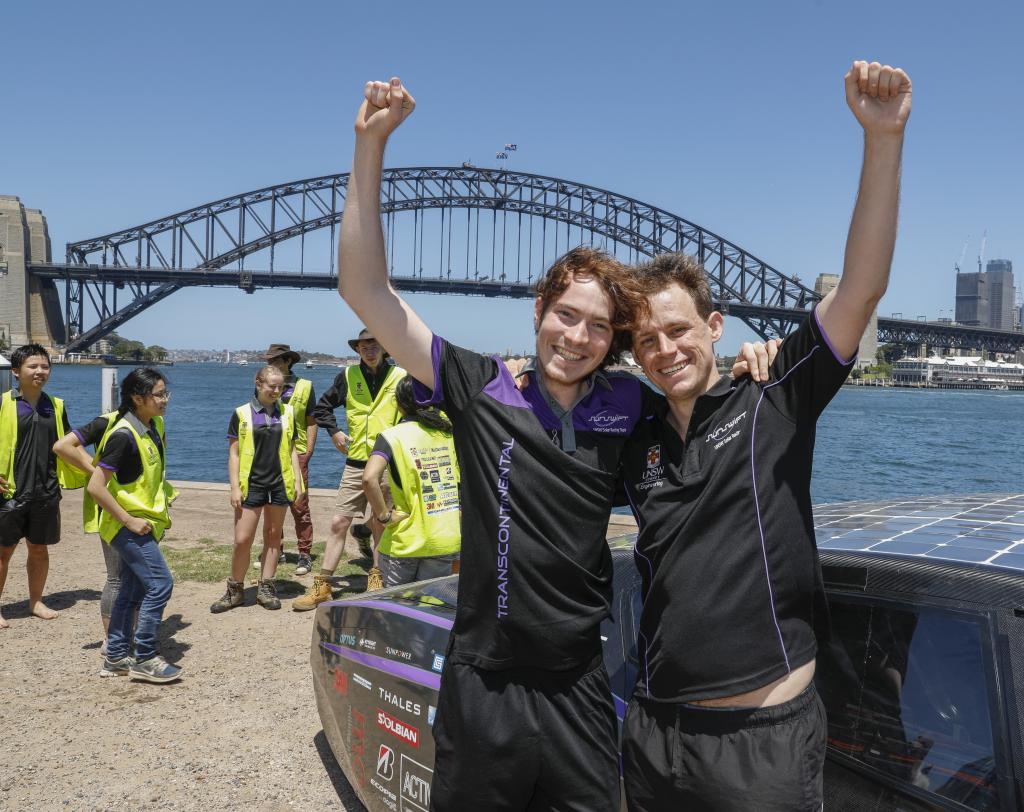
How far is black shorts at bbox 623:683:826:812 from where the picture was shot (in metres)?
1.54

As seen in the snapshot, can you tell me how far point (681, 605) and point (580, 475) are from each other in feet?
1.05

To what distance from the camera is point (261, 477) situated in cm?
548

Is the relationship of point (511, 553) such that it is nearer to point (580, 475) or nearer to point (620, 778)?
point (580, 475)

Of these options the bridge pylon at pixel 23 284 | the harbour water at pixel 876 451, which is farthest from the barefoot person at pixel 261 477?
the bridge pylon at pixel 23 284

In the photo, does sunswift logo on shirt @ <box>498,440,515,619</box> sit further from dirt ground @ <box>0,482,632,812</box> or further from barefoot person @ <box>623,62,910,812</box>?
dirt ground @ <box>0,482,632,812</box>

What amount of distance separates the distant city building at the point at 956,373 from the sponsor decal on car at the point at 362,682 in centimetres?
13799

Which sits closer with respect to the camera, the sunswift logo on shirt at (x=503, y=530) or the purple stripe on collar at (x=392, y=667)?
the sunswift logo on shirt at (x=503, y=530)

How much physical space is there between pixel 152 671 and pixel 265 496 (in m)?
1.53

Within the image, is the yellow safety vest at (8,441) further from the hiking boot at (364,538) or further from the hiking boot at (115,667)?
the hiking boot at (364,538)

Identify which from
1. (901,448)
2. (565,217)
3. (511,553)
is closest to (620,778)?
(511,553)

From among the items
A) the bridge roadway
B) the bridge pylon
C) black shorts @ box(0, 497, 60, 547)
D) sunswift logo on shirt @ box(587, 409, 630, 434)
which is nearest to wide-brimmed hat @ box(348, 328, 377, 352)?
black shorts @ box(0, 497, 60, 547)

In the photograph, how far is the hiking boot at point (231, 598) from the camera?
5430mm

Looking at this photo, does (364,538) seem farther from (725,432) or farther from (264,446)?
(725,432)

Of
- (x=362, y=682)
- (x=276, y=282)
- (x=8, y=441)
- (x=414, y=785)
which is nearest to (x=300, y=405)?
(x=8, y=441)
